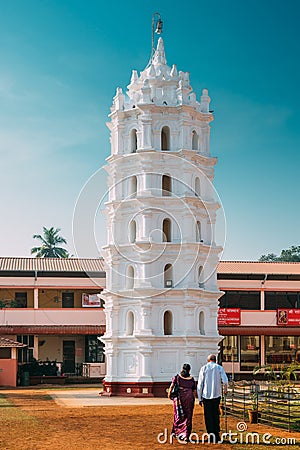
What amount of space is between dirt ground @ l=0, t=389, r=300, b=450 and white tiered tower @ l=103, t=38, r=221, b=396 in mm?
6258

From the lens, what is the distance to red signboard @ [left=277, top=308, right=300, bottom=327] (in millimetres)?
57969

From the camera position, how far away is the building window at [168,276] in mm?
40375

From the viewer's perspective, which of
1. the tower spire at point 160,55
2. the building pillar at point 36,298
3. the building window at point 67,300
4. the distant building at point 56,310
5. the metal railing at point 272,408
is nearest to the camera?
the metal railing at point 272,408

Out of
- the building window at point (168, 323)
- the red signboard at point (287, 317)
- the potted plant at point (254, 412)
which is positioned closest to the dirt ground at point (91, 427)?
the potted plant at point (254, 412)

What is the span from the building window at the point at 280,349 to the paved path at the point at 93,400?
20.4 m

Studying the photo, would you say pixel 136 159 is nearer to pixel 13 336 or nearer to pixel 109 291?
pixel 109 291

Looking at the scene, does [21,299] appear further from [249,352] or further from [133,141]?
[133,141]

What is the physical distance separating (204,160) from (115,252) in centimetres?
662

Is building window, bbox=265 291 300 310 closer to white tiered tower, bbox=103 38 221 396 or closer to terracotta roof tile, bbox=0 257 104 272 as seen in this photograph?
terracotta roof tile, bbox=0 257 104 272

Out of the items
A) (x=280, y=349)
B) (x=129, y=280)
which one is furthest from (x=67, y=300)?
(x=129, y=280)

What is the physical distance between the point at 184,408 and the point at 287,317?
128ft

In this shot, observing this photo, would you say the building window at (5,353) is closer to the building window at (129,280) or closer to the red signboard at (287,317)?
the building window at (129,280)

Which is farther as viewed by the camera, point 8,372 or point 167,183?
point 8,372

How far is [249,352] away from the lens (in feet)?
192
